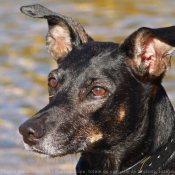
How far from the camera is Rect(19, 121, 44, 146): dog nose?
23.4ft

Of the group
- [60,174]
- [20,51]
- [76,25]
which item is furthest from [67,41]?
[20,51]

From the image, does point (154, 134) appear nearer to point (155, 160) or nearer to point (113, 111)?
point (155, 160)

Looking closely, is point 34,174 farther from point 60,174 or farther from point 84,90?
point 84,90

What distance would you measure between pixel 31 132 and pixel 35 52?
7.87m

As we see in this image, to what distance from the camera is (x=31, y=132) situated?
280 inches

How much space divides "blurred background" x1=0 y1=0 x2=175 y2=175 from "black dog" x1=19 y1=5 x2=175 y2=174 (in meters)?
1.85

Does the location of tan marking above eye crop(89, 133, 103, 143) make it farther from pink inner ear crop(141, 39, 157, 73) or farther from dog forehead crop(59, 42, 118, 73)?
pink inner ear crop(141, 39, 157, 73)

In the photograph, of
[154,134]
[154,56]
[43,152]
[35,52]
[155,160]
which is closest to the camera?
[43,152]

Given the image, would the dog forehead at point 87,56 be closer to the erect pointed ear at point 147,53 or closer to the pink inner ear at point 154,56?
the erect pointed ear at point 147,53

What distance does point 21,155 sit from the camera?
10.7 metres

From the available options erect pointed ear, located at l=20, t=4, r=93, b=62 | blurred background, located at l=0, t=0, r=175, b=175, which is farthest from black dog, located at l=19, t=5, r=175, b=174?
blurred background, located at l=0, t=0, r=175, b=175

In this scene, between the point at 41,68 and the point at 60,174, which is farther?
the point at 41,68

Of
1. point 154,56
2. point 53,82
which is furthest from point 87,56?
point 154,56

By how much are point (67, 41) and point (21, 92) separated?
464 centimetres
